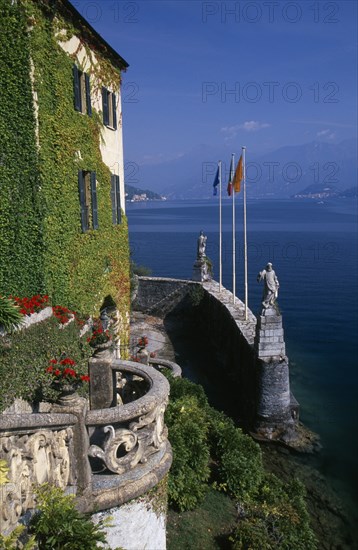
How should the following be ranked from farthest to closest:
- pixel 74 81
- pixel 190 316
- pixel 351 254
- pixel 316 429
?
pixel 351 254, pixel 190 316, pixel 316 429, pixel 74 81

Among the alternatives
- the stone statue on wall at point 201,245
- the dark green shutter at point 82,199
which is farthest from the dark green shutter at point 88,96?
the stone statue on wall at point 201,245

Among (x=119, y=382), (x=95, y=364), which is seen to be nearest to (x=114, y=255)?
(x=119, y=382)

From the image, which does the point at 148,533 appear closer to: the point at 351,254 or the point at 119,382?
the point at 119,382

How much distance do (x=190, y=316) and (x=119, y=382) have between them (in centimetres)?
2369

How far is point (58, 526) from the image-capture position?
4.90 m

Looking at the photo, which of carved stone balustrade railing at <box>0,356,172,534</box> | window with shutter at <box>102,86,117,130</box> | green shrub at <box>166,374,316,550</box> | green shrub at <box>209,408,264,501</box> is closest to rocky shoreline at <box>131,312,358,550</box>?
green shrub at <box>166,374,316,550</box>

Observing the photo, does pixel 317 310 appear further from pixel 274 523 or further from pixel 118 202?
pixel 274 523

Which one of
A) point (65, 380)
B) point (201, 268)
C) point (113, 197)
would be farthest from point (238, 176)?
point (65, 380)

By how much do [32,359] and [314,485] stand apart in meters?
12.6

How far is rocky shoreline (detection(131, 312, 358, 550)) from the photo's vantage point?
13.6m

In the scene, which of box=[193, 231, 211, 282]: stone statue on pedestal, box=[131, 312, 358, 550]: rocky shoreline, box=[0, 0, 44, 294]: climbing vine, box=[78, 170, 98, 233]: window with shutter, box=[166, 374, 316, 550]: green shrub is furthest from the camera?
box=[193, 231, 211, 282]: stone statue on pedestal

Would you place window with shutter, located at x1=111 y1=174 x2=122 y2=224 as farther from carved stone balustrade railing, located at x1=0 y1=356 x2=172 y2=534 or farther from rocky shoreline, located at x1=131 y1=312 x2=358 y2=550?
rocky shoreline, located at x1=131 y1=312 x2=358 y2=550

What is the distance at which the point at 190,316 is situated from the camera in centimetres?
3403

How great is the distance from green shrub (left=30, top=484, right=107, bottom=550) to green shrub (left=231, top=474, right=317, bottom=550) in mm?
5741
